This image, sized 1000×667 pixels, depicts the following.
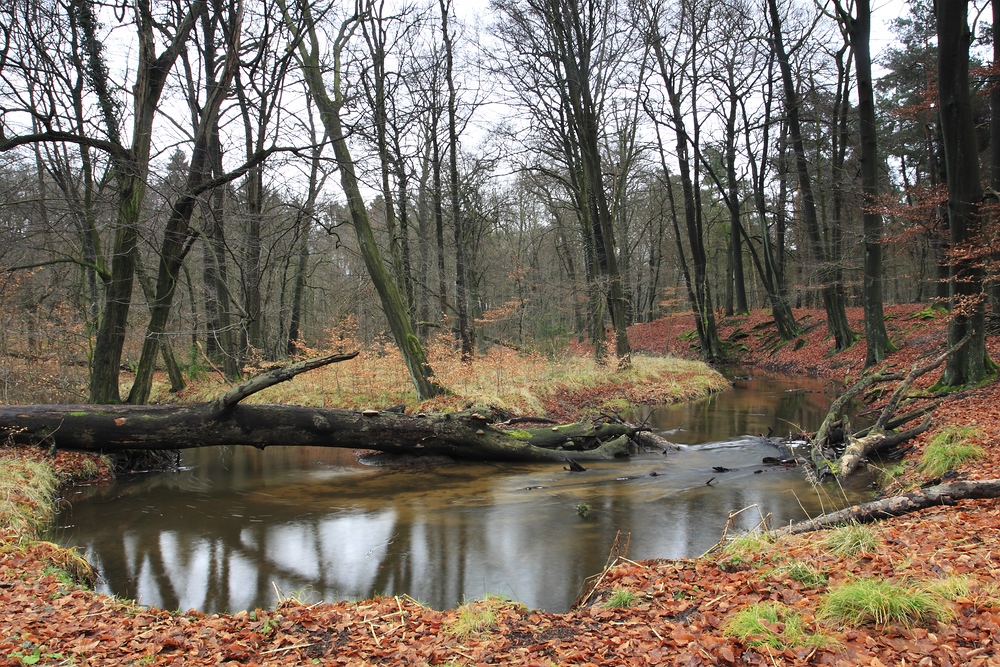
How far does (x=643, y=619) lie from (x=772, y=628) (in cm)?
82

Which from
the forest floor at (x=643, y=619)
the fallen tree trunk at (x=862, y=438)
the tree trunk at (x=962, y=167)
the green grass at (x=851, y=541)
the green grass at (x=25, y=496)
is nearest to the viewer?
the forest floor at (x=643, y=619)

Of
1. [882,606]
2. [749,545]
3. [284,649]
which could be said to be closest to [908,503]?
[749,545]

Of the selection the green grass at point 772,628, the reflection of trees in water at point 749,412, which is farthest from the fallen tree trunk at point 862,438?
the green grass at point 772,628

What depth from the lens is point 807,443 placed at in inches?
412

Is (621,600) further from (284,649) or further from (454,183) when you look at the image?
(454,183)

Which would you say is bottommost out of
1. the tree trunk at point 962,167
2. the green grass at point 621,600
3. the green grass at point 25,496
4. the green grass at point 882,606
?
the green grass at point 621,600

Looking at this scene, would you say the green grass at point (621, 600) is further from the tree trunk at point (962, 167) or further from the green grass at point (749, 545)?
the tree trunk at point (962, 167)

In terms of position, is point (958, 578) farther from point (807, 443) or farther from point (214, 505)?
point (214, 505)

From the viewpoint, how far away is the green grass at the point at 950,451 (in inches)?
269

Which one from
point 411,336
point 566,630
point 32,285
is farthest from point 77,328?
point 566,630

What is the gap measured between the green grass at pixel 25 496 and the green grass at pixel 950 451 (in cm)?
965

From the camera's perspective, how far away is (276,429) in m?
8.98

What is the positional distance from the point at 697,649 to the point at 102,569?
559 cm

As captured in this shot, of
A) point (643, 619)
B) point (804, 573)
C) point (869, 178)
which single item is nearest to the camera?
point (643, 619)
